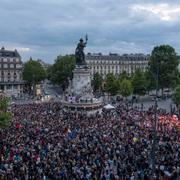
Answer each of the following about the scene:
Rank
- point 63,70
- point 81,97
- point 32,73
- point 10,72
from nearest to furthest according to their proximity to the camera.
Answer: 1. point 81,97
2. point 63,70
3. point 10,72
4. point 32,73

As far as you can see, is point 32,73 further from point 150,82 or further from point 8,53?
point 150,82

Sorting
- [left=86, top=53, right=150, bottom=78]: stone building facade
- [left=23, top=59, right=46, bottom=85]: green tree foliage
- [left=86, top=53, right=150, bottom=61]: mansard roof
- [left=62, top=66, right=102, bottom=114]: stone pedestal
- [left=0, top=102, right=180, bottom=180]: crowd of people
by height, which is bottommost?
[left=0, top=102, right=180, bottom=180]: crowd of people

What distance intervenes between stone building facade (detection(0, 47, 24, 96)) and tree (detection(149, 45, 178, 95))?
4891 cm

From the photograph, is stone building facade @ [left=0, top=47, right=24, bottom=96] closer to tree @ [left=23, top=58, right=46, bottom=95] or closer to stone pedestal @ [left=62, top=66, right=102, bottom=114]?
tree @ [left=23, top=58, right=46, bottom=95]

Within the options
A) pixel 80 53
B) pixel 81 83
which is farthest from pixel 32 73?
pixel 81 83

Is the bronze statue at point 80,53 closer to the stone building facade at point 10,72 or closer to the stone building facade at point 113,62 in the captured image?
the stone building facade at point 10,72

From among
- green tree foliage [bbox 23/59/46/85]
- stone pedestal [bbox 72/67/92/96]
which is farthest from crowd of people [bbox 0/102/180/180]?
green tree foliage [bbox 23/59/46/85]

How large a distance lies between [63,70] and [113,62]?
46.8 metres

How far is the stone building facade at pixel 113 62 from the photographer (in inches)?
6378

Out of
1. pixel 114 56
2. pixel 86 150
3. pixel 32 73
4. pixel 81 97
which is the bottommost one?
pixel 86 150

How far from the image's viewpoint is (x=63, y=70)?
124875 millimetres

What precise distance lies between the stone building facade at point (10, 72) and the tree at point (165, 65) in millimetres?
48913

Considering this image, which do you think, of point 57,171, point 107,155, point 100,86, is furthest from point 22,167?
point 100,86

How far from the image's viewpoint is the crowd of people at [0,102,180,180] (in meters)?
26.3
